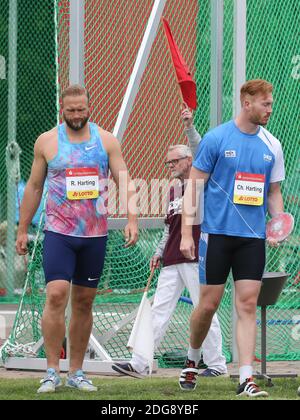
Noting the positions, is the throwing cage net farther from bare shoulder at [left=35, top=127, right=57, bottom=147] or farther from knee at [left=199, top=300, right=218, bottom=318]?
knee at [left=199, top=300, right=218, bottom=318]

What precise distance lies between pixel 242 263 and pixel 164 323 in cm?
233

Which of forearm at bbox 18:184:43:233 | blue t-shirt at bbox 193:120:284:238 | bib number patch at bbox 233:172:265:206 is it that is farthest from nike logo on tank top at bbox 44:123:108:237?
bib number patch at bbox 233:172:265:206

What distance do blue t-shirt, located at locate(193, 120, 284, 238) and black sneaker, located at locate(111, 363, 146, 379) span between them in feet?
6.37

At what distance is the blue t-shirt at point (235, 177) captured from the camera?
8086mm

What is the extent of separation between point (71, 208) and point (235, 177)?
1083 millimetres

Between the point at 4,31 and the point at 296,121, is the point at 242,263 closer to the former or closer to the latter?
the point at 296,121

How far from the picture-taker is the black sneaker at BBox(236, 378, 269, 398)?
309 inches

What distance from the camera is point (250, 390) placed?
788 cm

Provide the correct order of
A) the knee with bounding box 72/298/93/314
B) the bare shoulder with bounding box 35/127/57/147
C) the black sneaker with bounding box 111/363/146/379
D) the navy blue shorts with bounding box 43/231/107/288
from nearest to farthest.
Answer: the navy blue shorts with bounding box 43/231/107/288 < the bare shoulder with bounding box 35/127/57/147 < the knee with bounding box 72/298/93/314 < the black sneaker with bounding box 111/363/146/379

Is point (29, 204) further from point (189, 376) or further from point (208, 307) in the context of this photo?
point (189, 376)

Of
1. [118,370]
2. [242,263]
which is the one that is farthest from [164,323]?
[242,263]

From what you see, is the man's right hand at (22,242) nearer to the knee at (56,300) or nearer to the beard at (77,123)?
the knee at (56,300)

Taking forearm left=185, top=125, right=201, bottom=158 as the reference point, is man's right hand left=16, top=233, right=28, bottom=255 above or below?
below

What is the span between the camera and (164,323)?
10344 mm
